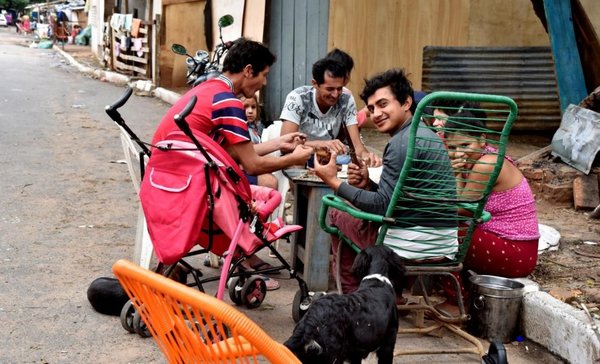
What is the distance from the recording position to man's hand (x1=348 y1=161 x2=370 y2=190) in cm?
407

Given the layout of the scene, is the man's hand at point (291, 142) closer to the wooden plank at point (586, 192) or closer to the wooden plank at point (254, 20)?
the wooden plank at point (586, 192)

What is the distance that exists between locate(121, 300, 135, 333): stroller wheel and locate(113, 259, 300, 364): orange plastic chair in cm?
181

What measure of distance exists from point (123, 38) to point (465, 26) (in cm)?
1213

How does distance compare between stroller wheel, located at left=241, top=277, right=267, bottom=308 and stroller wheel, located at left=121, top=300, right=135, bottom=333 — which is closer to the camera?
stroller wheel, located at left=121, top=300, right=135, bottom=333

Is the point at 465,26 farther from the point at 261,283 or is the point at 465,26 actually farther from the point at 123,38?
the point at 123,38

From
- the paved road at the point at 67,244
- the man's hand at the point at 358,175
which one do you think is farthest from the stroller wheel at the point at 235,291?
the man's hand at the point at 358,175

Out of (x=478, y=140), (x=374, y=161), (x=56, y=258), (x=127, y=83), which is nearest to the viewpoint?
(x=478, y=140)

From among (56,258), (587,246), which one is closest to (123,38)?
(56,258)

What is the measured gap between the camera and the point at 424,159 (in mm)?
3586

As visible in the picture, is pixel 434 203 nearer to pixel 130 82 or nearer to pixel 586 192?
pixel 586 192

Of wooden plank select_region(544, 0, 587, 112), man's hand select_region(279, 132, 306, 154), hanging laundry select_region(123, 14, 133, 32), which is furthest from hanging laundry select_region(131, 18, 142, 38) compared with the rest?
man's hand select_region(279, 132, 306, 154)

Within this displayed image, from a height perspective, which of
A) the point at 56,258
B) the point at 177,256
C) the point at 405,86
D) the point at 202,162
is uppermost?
the point at 405,86

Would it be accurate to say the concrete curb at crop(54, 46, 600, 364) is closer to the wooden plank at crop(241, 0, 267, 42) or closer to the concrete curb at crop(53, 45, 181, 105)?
the wooden plank at crop(241, 0, 267, 42)

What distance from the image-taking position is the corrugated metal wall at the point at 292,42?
972cm
